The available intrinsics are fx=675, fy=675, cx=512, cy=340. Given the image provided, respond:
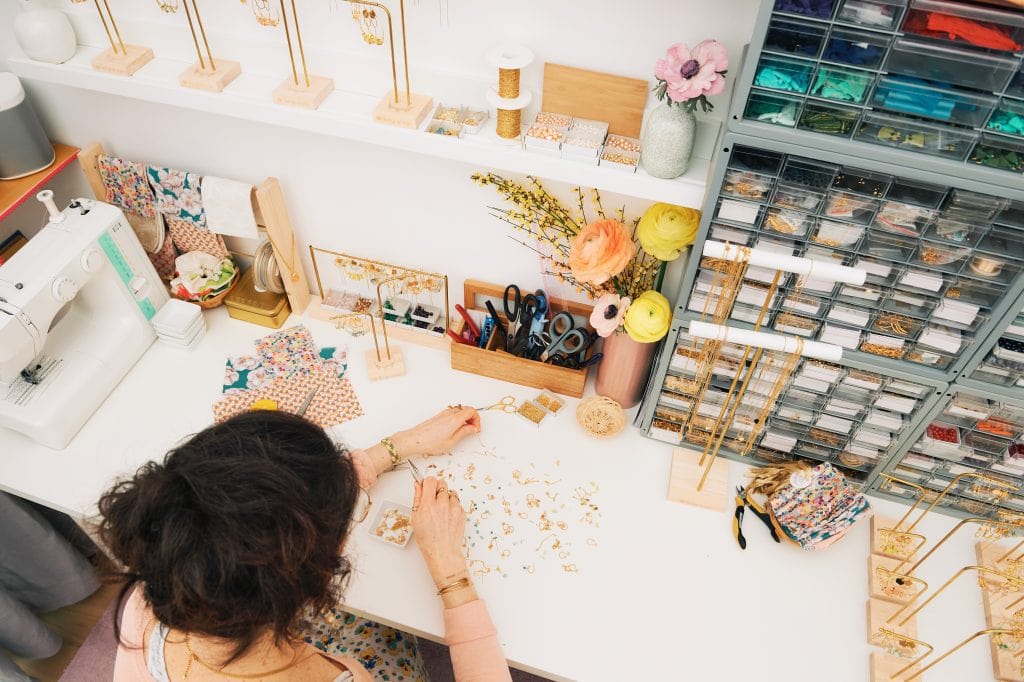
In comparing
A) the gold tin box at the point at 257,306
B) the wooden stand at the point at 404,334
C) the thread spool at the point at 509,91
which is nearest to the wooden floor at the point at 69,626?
the gold tin box at the point at 257,306

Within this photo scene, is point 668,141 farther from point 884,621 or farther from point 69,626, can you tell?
point 69,626

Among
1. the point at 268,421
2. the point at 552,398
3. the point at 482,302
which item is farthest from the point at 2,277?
the point at 552,398

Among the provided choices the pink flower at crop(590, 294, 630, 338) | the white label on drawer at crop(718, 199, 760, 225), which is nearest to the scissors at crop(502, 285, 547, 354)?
the pink flower at crop(590, 294, 630, 338)

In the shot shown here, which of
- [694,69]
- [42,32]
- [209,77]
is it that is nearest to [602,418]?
[694,69]

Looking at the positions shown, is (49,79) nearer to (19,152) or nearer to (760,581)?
(19,152)

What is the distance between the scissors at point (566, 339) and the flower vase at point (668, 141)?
19.5 inches

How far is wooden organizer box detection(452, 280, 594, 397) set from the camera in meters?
1.66

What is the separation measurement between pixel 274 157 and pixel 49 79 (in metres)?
0.47

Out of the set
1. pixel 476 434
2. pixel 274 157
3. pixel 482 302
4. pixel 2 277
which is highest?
pixel 274 157

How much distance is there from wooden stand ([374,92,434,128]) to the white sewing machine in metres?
0.72

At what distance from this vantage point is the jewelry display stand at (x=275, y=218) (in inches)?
64.2

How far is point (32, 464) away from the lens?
1.53 metres

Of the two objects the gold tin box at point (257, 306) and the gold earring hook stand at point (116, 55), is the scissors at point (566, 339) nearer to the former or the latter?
the gold tin box at point (257, 306)

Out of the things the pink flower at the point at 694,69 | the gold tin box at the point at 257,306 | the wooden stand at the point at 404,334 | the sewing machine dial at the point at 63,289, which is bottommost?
the wooden stand at the point at 404,334
